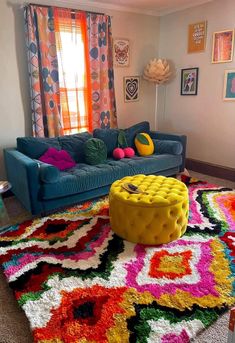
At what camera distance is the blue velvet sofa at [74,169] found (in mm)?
2689

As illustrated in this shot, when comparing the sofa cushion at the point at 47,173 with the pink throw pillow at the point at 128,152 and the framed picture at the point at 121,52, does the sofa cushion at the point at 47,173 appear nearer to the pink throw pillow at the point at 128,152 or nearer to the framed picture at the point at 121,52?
the pink throw pillow at the point at 128,152

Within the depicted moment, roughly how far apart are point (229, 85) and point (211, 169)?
47.4 inches

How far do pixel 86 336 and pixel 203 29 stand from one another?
159 inches

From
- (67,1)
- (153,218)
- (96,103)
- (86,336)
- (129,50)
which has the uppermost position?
(67,1)

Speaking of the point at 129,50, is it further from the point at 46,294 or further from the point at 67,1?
the point at 46,294

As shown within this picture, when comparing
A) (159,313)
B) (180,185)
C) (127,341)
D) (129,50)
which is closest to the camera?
(127,341)

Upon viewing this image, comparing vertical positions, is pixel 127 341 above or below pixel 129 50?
below

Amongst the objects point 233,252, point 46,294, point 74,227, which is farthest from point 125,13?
point 46,294

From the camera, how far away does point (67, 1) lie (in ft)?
11.4

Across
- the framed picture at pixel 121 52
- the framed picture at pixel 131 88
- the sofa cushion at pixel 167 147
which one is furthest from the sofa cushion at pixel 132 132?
the framed picture at pixel 121 52

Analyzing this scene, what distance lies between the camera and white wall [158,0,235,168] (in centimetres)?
377

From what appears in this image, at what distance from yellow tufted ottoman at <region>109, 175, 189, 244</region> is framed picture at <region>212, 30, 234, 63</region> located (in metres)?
2.30

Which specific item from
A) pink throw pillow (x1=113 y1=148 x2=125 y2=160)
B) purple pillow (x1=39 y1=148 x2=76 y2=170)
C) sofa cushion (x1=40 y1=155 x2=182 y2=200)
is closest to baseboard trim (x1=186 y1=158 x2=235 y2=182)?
sofa cushion (x1=40 y1=155 x2=182 y2=200)

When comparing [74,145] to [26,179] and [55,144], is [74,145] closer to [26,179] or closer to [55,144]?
[55,144]
